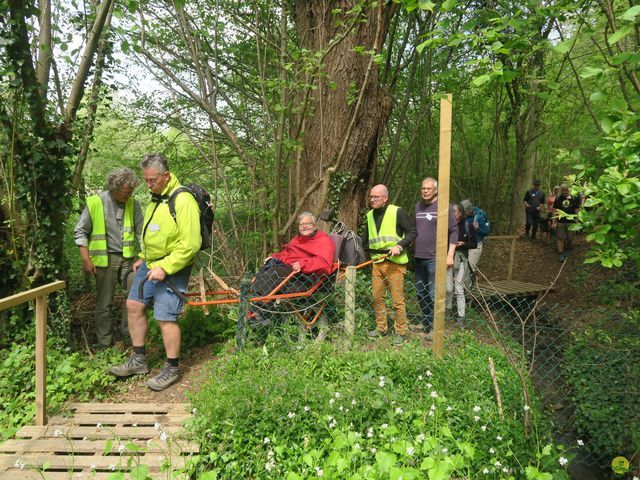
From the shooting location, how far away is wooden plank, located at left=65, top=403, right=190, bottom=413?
3498mm

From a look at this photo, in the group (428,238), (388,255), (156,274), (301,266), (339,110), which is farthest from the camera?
(339,110)

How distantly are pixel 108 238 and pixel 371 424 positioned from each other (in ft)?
10.6

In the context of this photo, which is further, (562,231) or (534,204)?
(534,204)

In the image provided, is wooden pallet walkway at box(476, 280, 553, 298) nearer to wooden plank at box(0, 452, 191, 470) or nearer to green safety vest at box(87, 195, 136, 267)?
green safety vest at box(87, 195, 136, 267)

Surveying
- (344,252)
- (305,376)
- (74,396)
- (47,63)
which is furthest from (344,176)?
(74,396)

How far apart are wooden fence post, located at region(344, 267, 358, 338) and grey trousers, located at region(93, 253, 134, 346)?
2.25 m

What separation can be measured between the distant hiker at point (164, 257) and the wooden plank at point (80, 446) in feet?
2.79

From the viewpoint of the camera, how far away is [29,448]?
3012 millimetres

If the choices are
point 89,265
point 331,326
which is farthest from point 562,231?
point 89,265

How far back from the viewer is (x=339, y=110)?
5.93 metres

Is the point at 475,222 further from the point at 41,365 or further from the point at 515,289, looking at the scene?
the point at 41,365

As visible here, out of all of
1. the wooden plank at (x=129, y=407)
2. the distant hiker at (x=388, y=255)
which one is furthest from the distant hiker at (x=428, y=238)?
the wooden plank at (x=129, y=407)

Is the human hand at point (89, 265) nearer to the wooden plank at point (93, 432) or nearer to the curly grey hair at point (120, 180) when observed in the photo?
the curly grey hair at point (120, 180)

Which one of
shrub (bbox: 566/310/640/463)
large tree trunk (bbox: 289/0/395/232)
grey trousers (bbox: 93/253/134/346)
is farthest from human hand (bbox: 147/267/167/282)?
shrub (bbox: 566/310/640/463)
